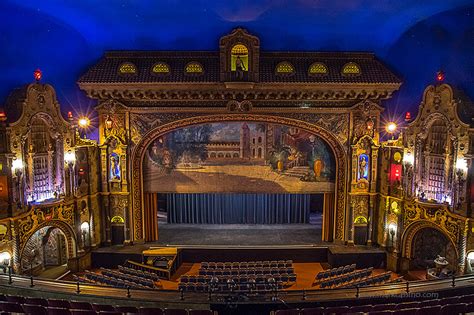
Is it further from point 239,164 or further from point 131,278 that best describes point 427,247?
point 131,278

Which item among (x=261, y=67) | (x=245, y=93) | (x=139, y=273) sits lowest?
(x=139, y=273)

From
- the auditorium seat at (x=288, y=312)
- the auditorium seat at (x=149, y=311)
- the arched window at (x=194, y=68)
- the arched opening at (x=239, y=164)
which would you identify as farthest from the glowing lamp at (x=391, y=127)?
the auditorium seat at (x=149, y=311)

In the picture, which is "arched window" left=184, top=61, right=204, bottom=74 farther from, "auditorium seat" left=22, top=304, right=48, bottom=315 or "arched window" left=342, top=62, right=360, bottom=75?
"auditorium seat" left=22, top=304, right=48, bottom=315

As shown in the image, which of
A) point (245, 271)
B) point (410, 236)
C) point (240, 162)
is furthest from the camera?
point (240, 162)

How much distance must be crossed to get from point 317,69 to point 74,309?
623 inches

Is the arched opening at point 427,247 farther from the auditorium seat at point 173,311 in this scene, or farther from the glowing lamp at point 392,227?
the auditorium seat at point 173,311

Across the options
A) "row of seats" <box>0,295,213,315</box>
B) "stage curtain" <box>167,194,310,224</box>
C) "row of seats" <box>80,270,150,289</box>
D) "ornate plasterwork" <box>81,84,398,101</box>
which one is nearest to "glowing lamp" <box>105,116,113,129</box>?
"ornate plasterwork" <box>81,84,398,101</box>

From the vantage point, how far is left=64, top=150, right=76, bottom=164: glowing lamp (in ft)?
61.7

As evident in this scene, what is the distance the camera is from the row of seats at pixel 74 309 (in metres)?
9.35

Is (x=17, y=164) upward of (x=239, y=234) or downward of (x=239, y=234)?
upward

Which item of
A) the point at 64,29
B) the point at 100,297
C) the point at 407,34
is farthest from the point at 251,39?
the point at 100,297

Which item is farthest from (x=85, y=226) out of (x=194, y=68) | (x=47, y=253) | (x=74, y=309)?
(x=74, y=309)

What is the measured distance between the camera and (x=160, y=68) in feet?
65.5

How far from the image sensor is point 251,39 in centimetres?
1928
